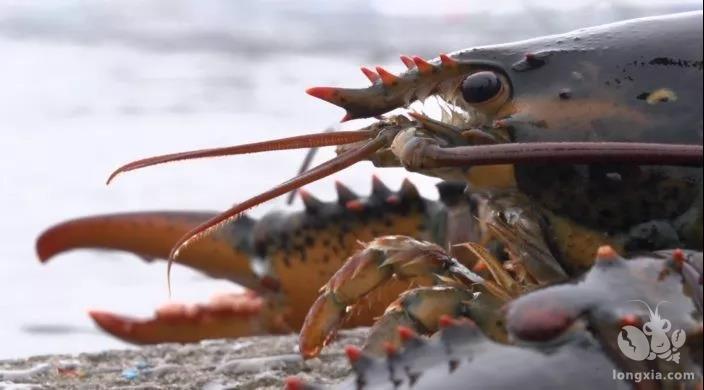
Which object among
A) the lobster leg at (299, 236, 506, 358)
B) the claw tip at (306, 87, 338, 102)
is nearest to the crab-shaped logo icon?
the lobster leg at (299, 236, 506, 358)

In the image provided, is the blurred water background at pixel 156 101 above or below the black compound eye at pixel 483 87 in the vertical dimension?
above

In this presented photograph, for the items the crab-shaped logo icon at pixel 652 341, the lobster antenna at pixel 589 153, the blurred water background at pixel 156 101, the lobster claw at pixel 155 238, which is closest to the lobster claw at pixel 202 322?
the lobster claw at pixel 155 238

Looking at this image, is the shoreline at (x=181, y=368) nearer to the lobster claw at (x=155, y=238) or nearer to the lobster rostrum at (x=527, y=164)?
the lobster claw at (x=155, y=238)

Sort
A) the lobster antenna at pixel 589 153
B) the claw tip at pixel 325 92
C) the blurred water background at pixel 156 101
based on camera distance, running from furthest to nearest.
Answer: the blurred water background at pixel 156 101
the claw tip at pixel 325 92
the lobster antenna at pixel 589 153

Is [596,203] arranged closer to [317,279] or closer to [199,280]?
[317,279]

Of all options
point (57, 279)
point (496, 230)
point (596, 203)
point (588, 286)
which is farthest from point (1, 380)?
point (57, 279)

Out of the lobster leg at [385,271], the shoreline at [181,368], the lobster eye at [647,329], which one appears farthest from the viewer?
the shoreline at [181,368]

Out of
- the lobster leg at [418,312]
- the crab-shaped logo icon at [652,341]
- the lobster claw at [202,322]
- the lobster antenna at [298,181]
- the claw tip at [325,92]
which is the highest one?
the claw tip at [325,92]
